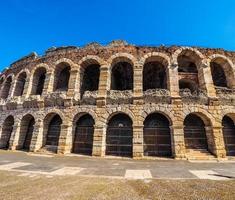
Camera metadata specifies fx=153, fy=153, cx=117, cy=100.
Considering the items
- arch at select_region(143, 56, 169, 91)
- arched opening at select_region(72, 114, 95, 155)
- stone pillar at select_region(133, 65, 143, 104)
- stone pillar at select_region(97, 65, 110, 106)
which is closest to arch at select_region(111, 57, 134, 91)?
arch at select_region(143, 56, 169, 91)

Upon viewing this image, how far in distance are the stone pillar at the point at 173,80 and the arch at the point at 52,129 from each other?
9.65 metres

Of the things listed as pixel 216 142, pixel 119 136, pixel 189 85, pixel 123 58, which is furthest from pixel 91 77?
pixel 216 142

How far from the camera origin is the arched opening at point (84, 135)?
39.5 feet

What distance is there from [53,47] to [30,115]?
357 inches

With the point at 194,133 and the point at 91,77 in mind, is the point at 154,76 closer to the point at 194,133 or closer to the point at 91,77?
the point at 91,77

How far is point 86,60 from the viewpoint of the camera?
44.9ft

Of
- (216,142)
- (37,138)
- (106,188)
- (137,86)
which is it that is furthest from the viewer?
(37,138)

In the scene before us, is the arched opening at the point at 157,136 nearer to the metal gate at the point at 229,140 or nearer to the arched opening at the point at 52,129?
the metal gate at the point at 229,140

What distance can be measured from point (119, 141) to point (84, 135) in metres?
2.92

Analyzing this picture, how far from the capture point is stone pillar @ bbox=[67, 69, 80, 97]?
12800 mm

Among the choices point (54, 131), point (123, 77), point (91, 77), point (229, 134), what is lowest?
point (54, 131)

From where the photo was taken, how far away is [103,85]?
12445 mm

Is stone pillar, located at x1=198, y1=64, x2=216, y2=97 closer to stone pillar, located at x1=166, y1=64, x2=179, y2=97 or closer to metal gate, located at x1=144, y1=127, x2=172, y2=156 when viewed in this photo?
stone pillar, located at x1=166, y1=64, x2=179, y2=97

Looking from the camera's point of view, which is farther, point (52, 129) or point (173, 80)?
point (52, 129)
